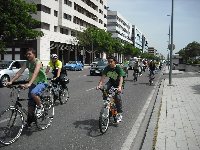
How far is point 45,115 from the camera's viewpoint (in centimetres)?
766

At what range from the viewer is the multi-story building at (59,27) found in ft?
171

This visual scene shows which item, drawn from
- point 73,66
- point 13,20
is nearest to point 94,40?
point 73,66

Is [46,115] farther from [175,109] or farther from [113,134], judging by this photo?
[175,109]

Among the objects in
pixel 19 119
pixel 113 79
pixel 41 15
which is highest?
pixel 41 15

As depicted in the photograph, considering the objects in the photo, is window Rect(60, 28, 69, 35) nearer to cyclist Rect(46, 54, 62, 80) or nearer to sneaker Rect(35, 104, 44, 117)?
cyclist Rect(46, 54, 62, 80)

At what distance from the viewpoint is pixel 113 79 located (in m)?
8.20

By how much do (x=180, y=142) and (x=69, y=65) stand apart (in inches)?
1610

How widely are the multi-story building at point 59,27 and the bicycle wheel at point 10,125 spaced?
4557 centimetres

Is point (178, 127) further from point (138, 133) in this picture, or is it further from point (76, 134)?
point (76, 134)

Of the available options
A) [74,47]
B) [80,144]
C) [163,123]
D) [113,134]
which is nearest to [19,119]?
[80,144]

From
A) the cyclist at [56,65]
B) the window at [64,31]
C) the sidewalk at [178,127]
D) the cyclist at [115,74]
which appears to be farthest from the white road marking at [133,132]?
the window at [64,31]

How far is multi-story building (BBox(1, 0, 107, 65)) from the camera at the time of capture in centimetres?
5216

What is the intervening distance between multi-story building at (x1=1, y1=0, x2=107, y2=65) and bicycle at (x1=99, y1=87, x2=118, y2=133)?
1747 inches

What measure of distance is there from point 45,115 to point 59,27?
5360cm
